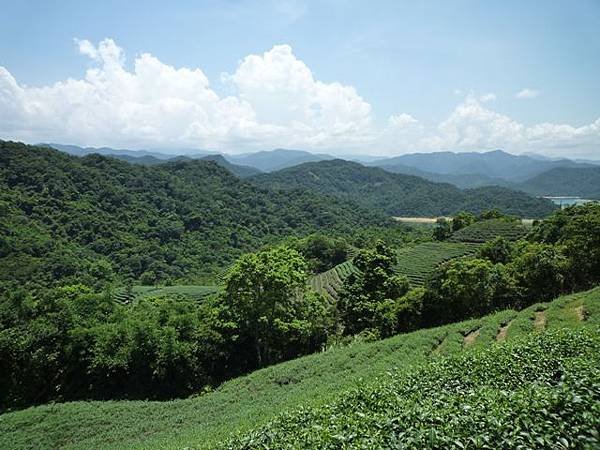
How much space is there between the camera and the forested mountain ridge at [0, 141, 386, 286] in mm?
78125

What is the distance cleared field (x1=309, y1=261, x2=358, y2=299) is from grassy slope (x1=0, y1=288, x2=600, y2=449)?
3415 cm

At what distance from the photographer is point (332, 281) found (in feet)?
208

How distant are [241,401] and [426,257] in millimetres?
46845

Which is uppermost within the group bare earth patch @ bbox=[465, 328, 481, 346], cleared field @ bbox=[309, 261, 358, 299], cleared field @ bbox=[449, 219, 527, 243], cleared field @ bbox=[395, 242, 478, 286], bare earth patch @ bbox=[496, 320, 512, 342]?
bare earth patch @ bbox=[496, 320, 512, 342]

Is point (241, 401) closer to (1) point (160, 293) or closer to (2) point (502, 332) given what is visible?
(2) point (502, 332)

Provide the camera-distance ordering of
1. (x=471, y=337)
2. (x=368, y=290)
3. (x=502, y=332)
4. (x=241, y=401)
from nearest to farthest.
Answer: (x=502, y=332), (x=471, y=337), (x=241, y=401), (x=368, y=290)

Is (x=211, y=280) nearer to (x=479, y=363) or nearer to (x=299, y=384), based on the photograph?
(x=299, y=384)

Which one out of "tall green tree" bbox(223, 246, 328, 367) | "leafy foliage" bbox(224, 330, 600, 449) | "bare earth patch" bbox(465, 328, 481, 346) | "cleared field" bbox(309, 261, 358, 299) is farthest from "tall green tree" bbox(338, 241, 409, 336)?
"leafy foliage" bbox(224, 330, 600, 449)

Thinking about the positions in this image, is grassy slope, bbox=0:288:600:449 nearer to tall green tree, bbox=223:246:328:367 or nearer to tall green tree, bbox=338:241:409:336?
tall green tree, bbox=223:246:328:367

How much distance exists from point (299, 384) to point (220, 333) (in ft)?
37.4

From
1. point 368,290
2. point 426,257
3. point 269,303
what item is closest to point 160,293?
point 368,290

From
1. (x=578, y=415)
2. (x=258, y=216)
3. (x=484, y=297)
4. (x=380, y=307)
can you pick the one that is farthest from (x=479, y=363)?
(x=258, y=216)

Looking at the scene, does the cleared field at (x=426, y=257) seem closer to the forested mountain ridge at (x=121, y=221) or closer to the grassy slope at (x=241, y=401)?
the grassy slope at (x=241, y=401)

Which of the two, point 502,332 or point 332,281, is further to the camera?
point 332,281
